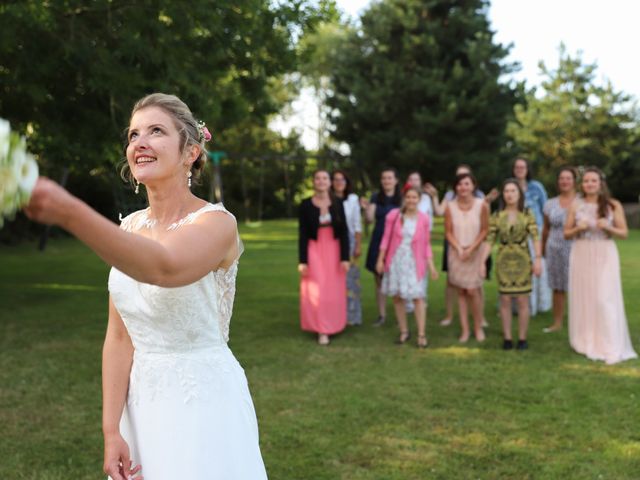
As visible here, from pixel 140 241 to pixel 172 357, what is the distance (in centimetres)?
88

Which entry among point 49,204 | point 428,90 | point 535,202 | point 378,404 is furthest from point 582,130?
point 49,204

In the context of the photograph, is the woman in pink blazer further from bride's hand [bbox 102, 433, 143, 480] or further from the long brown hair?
bride's hand [bbox 102, 433, 143, 480]

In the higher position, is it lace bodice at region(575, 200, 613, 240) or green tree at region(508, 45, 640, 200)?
green tree at region(508, 45, 640, 200)

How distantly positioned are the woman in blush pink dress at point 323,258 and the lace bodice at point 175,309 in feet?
22.0

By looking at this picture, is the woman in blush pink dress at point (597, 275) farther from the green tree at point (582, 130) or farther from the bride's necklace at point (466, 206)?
the green tree at point (582, 130)

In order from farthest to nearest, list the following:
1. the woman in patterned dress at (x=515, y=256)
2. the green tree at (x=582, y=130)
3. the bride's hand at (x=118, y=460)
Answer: the green tree at (x=582, y=130) → the woman in patterned dress at (x=515, y=256) → the bride's hand at (x=118, y=460)

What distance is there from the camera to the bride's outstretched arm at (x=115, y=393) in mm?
2361

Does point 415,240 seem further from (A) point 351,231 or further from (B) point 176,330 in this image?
(B) point 176,330

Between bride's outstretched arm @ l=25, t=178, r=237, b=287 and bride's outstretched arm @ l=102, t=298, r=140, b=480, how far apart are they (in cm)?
61

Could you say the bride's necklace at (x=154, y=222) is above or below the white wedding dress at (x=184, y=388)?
above

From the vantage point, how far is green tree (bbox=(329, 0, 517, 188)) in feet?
91.4

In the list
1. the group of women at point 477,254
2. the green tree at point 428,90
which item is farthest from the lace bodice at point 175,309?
the green tree at point 428,90

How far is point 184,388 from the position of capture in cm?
231

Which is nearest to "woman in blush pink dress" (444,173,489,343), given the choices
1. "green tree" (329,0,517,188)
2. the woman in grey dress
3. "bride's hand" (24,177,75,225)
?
the woman in grey dress
